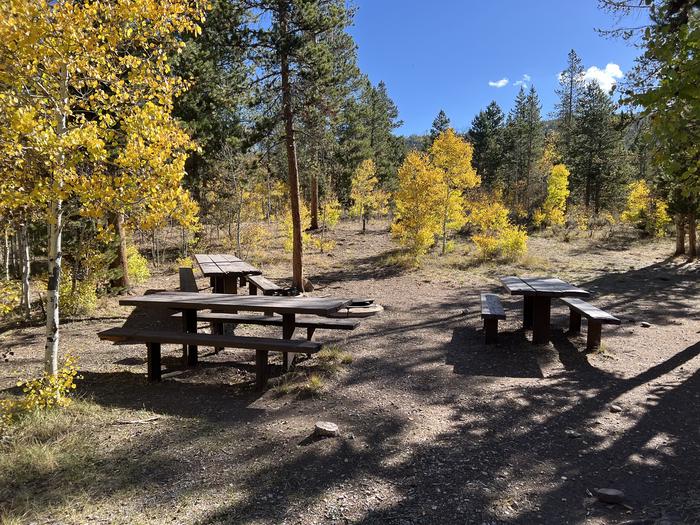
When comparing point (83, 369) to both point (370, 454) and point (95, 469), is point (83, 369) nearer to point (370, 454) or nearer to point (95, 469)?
point (95, 469)

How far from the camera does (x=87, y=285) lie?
339 inches

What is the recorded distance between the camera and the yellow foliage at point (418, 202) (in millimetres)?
15008

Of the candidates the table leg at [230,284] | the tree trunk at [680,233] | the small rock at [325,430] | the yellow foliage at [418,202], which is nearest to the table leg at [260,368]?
the small rock at [325,430]

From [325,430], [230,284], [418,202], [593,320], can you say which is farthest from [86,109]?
[418,202]

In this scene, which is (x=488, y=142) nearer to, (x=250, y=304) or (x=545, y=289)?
(x=545, y=289)

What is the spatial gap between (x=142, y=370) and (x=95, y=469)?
2.55m

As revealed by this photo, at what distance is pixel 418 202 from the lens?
49.9ft

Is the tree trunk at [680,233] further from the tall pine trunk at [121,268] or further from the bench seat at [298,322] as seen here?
the tall pine trunk at [121,268]

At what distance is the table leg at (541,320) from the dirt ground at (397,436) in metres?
0.21

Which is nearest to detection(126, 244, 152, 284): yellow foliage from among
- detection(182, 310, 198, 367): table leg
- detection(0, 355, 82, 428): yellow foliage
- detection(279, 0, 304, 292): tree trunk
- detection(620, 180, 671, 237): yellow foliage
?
detection(279, 0, 304, 292): tree trunk

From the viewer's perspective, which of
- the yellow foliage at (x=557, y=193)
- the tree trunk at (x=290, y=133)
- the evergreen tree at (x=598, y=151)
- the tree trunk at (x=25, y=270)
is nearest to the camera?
the tree trunk at (x=25, y=270)

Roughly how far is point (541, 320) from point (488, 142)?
32.6 metres

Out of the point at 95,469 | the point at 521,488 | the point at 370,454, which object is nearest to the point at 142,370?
the point at 95,469

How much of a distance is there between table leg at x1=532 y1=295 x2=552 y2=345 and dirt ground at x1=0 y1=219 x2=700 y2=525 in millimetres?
211
